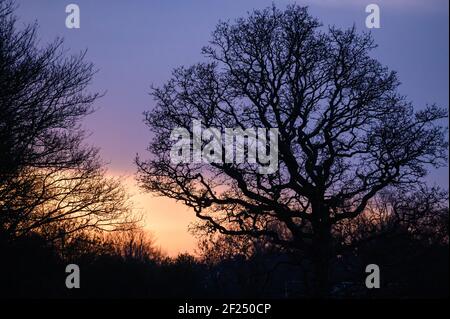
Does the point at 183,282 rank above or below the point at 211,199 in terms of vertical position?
below

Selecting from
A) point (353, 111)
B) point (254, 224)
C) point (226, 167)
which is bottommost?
point (254, 224)

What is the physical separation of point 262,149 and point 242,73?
325 cm

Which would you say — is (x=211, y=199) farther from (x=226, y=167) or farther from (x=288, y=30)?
(x=288, y=30)

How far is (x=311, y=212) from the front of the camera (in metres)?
24.0

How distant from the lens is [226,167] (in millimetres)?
23859

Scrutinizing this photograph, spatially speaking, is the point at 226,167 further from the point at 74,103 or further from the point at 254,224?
the point at 74,103

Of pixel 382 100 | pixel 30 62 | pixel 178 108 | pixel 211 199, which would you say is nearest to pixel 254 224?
pixel 211 199

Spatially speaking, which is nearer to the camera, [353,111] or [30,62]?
[30,62]

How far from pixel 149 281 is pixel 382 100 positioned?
53.6ft

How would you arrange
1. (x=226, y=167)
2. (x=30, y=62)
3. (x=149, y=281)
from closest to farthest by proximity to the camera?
(x=30, y=62) → (x=226, y=167) → (x=149, y=281)
